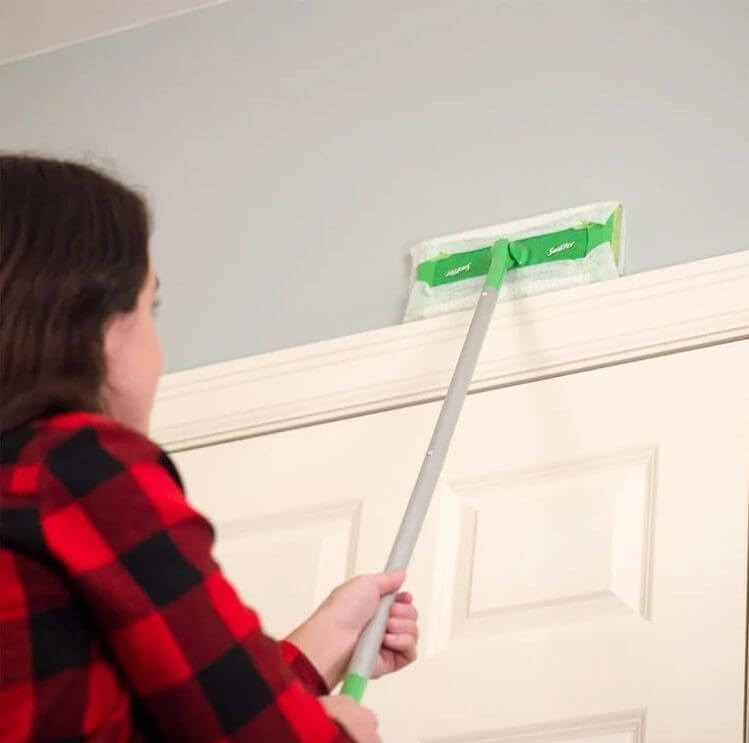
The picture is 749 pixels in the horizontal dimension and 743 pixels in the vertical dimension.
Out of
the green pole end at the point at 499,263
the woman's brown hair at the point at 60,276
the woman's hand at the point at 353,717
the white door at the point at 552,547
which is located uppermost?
the woman's brown hair at the point at 60,276

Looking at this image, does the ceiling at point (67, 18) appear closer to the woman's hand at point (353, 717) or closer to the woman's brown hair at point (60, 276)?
the woman's brown hair at point (60, 276)

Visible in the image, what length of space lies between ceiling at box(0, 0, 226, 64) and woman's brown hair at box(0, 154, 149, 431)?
1.35 metres

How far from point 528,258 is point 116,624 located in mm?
1008

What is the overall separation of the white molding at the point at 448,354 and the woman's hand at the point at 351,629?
1.67 ft

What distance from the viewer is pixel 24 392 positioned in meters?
0.83

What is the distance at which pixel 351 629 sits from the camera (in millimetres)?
1102

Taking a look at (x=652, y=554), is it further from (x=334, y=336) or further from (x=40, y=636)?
(x=40, y=636)

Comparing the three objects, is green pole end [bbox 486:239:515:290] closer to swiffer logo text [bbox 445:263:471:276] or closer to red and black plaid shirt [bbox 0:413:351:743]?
swiffer logo text [bbox 445:263:471:276]

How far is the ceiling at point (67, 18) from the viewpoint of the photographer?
7.40 feet

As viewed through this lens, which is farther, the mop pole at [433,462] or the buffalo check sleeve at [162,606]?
the mop pole at [433,462]

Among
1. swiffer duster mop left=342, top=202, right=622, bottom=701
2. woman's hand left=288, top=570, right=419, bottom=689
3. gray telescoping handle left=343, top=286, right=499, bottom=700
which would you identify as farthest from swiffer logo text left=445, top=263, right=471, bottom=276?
woman's hand left=288, top=570, right=419, bottom=689

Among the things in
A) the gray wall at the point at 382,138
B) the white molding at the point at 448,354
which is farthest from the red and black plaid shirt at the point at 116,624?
the gray wall at the point at 382,138

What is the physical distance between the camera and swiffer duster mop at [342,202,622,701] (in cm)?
155

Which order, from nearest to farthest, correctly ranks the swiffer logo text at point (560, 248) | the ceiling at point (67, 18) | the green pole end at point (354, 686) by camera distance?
1. the green pole end at point (354, 686)
2. the swiffer logo text at point (560, 248)
3. the ceiling at point (67, 18)
